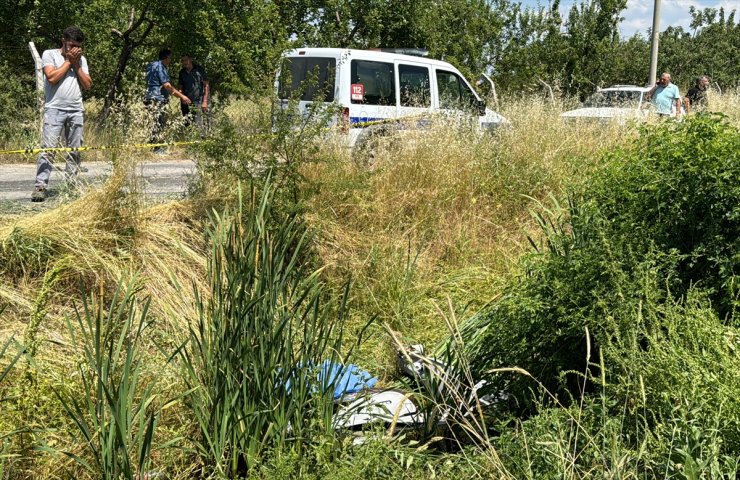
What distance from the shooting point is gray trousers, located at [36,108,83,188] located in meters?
6.88

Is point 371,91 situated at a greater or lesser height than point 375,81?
lesser

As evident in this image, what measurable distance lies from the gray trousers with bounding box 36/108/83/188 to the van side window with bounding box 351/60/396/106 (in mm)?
3734

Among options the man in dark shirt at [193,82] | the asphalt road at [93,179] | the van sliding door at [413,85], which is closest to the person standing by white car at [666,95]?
the van sliding door at [413,85]

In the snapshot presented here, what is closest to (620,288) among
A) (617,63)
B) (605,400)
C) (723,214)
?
(605,400)

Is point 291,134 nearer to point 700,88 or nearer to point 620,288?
point 620,288

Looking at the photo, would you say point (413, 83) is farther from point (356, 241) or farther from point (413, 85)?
point (356, 241)

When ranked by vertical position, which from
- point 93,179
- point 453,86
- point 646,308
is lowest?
point 646,308

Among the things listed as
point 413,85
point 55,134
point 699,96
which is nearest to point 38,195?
point 55,134

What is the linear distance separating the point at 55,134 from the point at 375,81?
4467 millimetres

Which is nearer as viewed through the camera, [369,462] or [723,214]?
[369,462]

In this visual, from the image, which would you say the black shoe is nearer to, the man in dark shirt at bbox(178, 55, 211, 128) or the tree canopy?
the tree canopy

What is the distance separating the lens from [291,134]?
18.7 feet

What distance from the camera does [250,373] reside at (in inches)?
124

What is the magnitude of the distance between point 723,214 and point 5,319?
3.91 m
